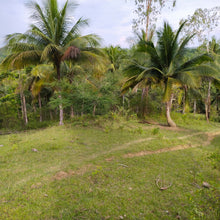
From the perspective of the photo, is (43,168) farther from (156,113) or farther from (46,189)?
(156,113)

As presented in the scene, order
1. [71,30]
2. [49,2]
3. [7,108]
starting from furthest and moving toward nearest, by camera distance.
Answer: [7,108] < [71,30] < [49,2]

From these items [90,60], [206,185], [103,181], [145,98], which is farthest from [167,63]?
[103,181]

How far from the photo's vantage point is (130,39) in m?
14.6

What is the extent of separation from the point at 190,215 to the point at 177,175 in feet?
4.39

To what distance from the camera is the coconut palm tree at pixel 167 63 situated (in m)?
8.45

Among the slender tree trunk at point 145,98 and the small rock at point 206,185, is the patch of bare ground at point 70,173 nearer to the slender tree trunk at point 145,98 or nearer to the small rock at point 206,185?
the small rock at point 206,185

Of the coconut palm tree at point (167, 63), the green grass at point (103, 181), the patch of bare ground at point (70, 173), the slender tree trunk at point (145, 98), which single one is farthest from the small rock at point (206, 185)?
the slender tree trunk at point (145, 98)

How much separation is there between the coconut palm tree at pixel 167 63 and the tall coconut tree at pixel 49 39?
2.55 m

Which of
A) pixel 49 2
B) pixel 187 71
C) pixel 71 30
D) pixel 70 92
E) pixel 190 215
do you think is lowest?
pixel 190 215

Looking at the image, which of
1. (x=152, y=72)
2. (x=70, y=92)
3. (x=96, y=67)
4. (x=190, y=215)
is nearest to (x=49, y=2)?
(x=96, y=67)

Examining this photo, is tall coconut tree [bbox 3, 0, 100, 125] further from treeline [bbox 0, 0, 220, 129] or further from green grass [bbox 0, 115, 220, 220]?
green grass [bbox 0, 115, 220, 220]

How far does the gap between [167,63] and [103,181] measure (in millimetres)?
7369

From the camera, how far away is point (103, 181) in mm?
3561

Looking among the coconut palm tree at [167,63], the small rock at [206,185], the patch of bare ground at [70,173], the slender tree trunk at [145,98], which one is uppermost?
the coconut palm tree at [167,63]
